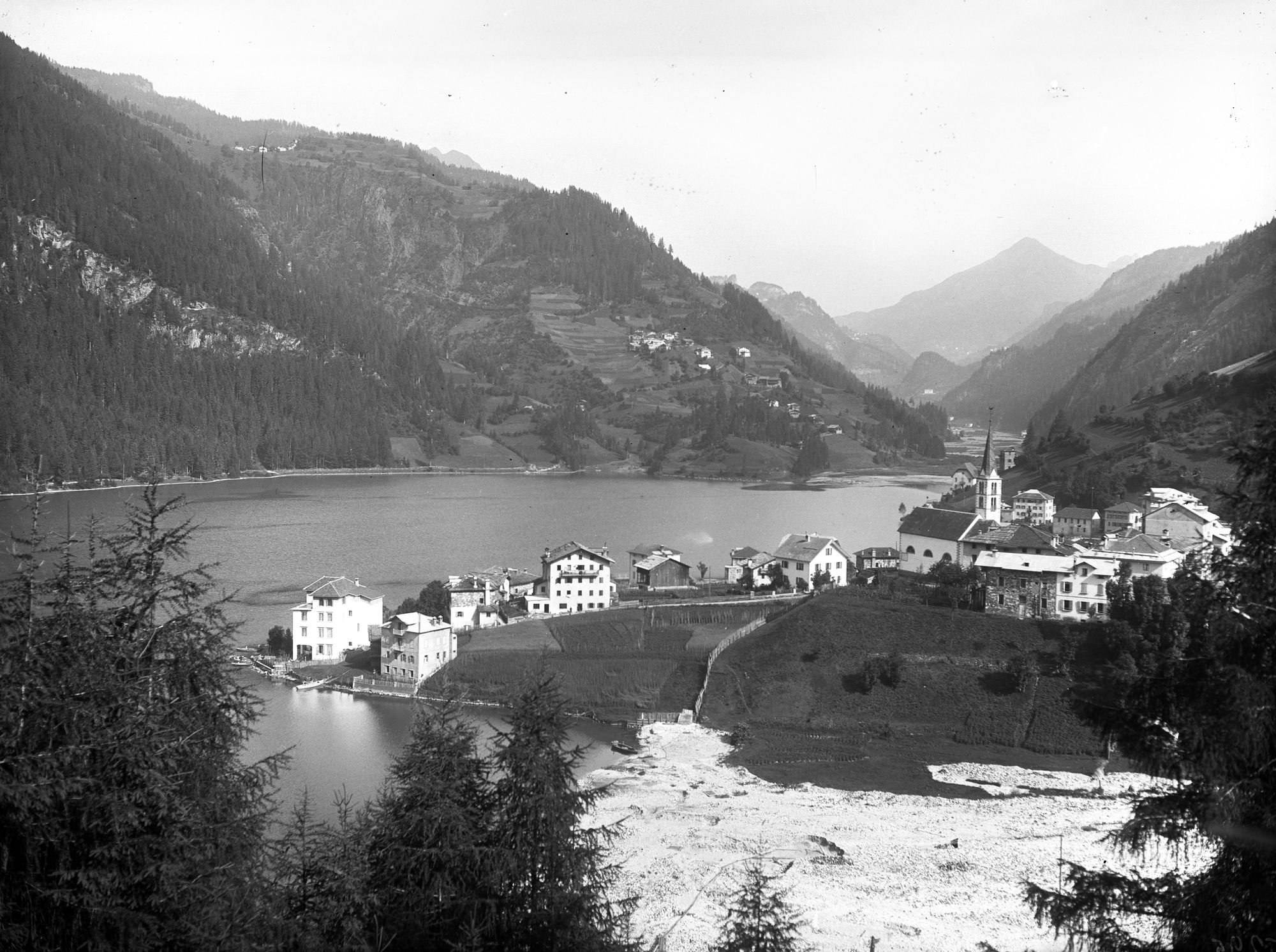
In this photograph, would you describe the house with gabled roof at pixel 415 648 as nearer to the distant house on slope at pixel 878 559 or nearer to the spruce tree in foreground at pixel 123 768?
the distant house on slope at pixel 878 559

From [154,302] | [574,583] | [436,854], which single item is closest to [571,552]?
[574,583]

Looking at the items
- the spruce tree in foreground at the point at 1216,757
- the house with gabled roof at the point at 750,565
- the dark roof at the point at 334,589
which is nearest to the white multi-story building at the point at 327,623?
the dark roof at the point at 334,589

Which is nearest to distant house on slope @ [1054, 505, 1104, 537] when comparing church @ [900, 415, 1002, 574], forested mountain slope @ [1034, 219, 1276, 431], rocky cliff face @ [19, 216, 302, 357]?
church @ [900, 415, 1002, 574]

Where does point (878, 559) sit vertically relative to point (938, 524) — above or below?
below

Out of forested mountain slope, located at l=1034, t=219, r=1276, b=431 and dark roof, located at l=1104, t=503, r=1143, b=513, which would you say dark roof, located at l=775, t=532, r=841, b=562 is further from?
forested mountain slope, located at l=1034, t=219, r=1276, b=431

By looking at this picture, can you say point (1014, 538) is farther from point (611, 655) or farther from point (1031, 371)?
point (1031, 371)

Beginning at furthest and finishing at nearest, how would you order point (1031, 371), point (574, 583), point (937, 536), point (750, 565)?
point (1031, 371) < point (750, 565) < point (937, 536) < point (574, 583)
